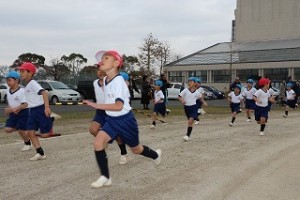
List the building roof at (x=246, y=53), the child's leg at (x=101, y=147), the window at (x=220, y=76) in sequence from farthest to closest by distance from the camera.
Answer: the window at (x=220, y=76) → the building roof at (x=246, y=53) → the child's leg at (x=101, y=147)

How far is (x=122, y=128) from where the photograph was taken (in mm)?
5977

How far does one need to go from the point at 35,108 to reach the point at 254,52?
56.4m

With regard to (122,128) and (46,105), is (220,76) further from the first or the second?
(122,128)

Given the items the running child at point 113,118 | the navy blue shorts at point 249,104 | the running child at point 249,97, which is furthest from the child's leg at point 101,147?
the navy blue shorts at point 249,104

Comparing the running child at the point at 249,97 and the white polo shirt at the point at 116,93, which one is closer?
the white polo shirt at the point at 116,93

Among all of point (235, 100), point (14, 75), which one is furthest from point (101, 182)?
point (235, 100)

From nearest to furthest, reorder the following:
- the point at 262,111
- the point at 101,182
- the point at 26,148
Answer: the point at 101,182
the point at 26,148
the point at 262,111

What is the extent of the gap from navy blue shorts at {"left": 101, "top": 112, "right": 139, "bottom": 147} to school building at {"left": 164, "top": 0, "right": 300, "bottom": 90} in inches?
1718

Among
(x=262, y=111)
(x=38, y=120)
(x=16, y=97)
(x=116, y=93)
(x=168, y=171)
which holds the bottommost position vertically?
(x=168, y=171)

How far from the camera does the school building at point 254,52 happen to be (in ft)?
185

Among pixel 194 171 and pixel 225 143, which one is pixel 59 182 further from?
pixel 225 143

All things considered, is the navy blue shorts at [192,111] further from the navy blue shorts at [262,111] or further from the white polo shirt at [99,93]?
the white polo shirt at [99,93]

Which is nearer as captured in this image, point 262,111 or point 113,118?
point 113,118

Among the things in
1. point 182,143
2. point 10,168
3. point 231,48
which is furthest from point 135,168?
point 231,48
